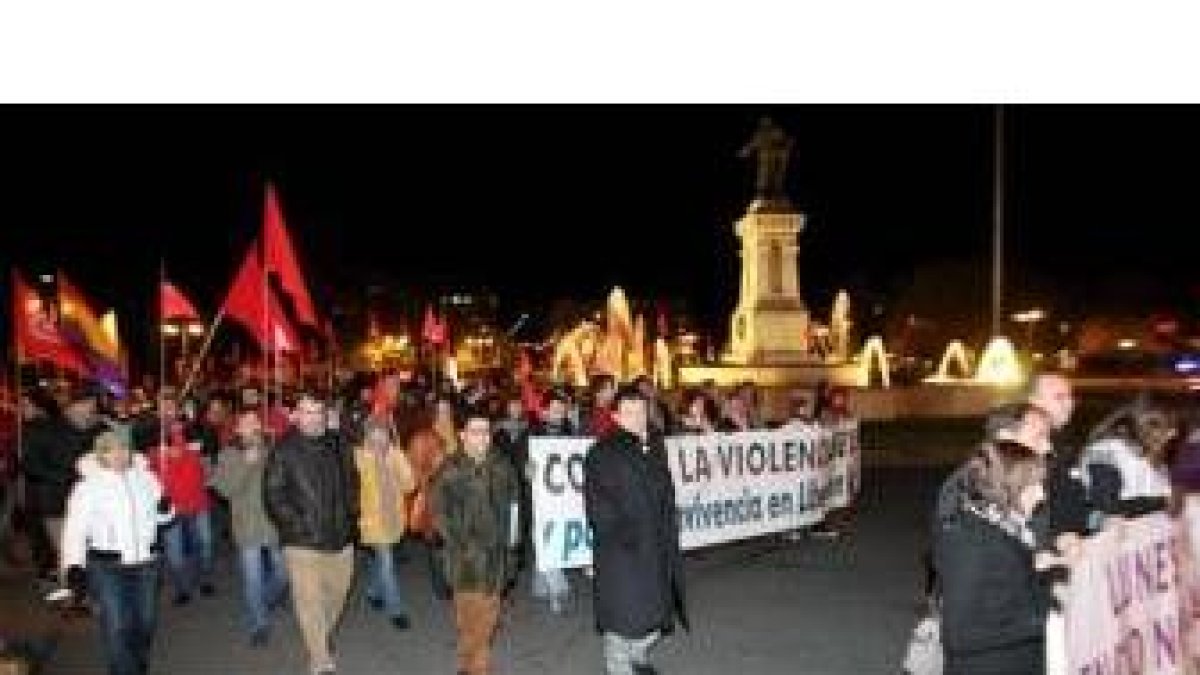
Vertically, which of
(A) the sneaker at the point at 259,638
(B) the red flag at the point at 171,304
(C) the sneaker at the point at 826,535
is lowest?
(C) the sneaker at the point at 826,535

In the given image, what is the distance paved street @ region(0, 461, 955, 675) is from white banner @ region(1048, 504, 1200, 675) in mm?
3070

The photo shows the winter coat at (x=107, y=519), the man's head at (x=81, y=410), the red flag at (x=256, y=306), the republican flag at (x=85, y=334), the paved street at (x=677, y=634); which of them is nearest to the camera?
the winter coat at (x=107, y=519)

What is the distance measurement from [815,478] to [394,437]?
4.99 m

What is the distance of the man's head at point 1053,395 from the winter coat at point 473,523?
10.2 ft

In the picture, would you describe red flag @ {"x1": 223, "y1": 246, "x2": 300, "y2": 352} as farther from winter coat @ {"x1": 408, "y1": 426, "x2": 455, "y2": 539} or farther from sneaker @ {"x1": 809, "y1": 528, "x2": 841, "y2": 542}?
sneaker @ {"x1": 809, "y1": 528, "x2": 841, "y2": 542}

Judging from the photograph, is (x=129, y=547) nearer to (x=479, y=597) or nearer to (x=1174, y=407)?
(x=479, y=597)

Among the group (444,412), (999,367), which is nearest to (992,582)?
(444,412)

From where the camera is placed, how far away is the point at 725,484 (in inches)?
614

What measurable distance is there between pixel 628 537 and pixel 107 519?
2.71 m

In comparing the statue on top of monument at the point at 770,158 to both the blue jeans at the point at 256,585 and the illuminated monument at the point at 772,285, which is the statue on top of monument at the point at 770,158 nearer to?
the illuminated monument at the point at 772,285

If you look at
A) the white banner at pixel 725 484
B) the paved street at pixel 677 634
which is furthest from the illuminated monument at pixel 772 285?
the paved street at pixel 677 634

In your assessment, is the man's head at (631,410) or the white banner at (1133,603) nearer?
the white banner at (1133,603)

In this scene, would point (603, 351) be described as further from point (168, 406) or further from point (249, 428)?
point (249, 428)

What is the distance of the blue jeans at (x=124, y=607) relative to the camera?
32.8 ft
